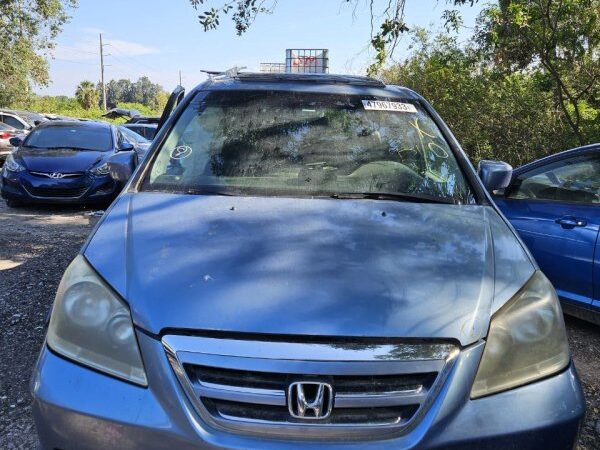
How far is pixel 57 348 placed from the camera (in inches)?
74.7

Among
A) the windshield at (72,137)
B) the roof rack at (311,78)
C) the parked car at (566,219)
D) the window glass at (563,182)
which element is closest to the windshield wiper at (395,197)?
the roof rack at (311,78)

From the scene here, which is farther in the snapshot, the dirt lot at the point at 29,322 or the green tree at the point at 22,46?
the green tree at the point at 22,46

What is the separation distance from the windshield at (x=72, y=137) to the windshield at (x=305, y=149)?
7.34 m

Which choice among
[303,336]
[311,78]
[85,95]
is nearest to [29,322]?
[311,78]

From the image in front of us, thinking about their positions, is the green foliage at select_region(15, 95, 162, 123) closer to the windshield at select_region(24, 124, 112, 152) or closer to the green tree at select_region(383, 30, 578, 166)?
the windshield at select_region(24, 124, 112, 152)

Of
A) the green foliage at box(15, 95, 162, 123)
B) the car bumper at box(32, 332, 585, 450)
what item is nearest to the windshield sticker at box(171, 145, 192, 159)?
the car bumper at box(32, 332, 585, 450)

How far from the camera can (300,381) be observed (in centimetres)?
169

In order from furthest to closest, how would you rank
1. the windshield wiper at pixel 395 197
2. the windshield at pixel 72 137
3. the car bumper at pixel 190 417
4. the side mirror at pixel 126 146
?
the side mirror at pixel 126 146 < the windshield at pixel 72 137 < the windshield wiper at pixel 395 197 < the car bumper at pixel 190 417

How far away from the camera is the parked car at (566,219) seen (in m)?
3.98

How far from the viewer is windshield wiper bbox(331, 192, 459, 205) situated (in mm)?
2730

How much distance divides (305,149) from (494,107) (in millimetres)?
9344

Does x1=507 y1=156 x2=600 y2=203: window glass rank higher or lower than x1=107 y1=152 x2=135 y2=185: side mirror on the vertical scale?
lower

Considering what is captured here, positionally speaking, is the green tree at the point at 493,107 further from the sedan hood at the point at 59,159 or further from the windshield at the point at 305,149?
the windshield at the point at 305,149

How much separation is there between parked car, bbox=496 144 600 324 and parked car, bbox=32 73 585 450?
5.99 feet
